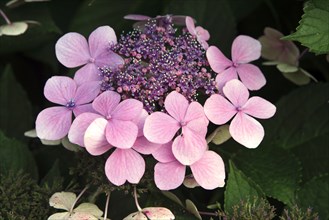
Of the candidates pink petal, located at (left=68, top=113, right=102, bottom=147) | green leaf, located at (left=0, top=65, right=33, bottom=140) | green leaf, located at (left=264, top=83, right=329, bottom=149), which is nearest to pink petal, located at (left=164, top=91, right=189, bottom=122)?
pink petal, located at (left=68, top=113, right=102, bottom=147)

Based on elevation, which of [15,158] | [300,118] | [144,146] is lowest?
[300,118]

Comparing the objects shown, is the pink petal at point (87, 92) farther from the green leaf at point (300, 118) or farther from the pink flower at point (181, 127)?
the green leaf at point (300, 118)

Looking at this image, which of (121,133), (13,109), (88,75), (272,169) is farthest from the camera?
(13,109)

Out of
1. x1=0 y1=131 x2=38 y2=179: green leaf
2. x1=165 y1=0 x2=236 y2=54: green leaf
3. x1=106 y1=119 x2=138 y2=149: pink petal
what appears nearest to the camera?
x1=106 y1=119 x2=138 y2=149: pink petal

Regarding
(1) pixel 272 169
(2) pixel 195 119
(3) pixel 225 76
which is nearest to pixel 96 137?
(2) pixel 195 119

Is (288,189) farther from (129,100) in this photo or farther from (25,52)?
(25,52)

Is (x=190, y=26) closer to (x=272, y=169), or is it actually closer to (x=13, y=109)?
(x=272, y=169)

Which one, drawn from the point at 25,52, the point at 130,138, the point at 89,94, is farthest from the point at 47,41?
the point at 130,138

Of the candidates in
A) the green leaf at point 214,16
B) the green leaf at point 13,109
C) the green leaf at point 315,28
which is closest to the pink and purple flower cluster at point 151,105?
the green leaf at point 315,28

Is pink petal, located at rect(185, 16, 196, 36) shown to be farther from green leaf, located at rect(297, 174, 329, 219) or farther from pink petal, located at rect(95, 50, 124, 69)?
green leaf, located at rect(297, 174, 329, 219)
